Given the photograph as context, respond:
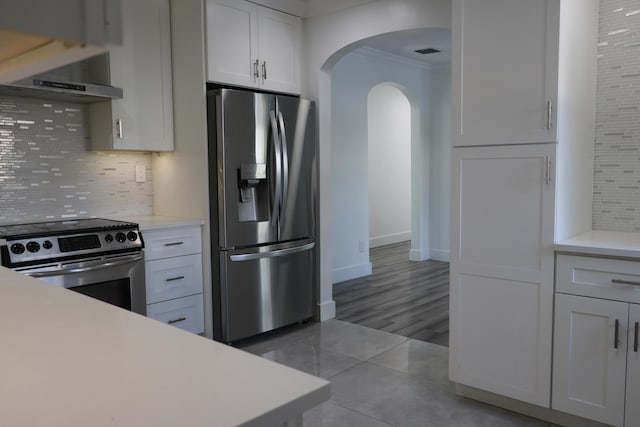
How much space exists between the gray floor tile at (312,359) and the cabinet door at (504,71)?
1571 mm

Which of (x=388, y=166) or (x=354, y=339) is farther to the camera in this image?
(x=388, y=166)

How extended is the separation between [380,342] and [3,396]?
308 centimetres

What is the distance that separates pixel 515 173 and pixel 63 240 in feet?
7.92

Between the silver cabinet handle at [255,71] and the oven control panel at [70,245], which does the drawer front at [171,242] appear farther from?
the silver cabinet handle at [255,71]

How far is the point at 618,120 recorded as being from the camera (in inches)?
108

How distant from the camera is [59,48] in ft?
2.36

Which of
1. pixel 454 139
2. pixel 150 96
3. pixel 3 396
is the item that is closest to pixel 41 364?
pixel 3 396

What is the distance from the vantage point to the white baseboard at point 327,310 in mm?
4230

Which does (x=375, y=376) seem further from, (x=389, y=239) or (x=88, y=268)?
(x=389, y=239)

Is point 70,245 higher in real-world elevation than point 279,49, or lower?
lower

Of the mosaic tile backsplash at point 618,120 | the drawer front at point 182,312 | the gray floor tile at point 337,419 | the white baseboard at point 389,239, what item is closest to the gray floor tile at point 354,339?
the gray floor tile at point 337,419

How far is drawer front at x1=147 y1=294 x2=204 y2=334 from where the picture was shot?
3344 millimetres

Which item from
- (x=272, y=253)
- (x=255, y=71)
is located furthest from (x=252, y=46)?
(x=272, y=253)

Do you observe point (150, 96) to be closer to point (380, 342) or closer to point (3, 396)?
point (380, 342)
